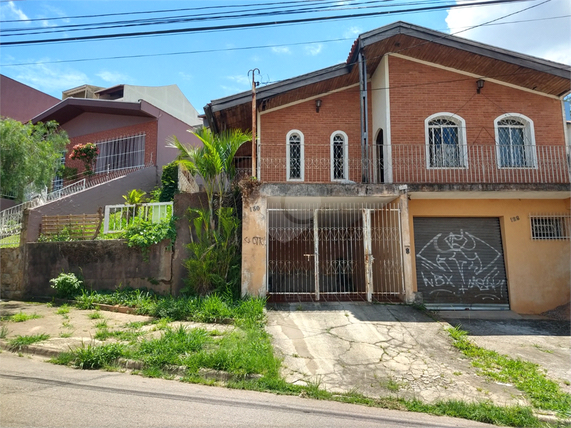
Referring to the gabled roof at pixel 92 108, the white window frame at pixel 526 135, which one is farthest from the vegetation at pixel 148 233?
the white window frame at pixel 526 135

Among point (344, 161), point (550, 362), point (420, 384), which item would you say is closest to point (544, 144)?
point (344, 161)

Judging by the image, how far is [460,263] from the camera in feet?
32.1

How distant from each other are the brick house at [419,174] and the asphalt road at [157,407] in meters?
4.07

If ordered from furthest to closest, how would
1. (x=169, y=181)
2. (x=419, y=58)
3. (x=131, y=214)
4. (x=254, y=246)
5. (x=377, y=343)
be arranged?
(x=169, y=181) → (x=419, y=58) → (x=131, y=214) → (x=254, y=246) → (x=377, y=343)

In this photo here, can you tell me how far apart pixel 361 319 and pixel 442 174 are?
5152mm

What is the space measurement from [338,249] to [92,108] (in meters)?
13.2

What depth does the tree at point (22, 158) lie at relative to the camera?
28.0ft

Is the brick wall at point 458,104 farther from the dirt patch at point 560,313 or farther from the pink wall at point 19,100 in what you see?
the pink wall at point 19,100

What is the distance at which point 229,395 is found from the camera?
4445 millimetres

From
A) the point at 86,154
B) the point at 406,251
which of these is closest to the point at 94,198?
the point at 86,154

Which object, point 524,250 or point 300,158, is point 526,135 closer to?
point 524,250

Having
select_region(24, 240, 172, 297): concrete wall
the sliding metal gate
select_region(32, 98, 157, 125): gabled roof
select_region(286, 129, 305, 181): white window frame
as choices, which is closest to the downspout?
the sliding metal gate

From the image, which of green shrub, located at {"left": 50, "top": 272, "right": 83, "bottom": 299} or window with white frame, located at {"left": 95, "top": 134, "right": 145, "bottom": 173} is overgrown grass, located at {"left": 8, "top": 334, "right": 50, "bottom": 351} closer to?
green shrub, located at {"left": 50, "top": 272, "right": 83, "bottom": 299}

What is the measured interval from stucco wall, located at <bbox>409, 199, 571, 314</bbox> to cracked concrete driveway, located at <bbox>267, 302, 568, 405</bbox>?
2.38m
